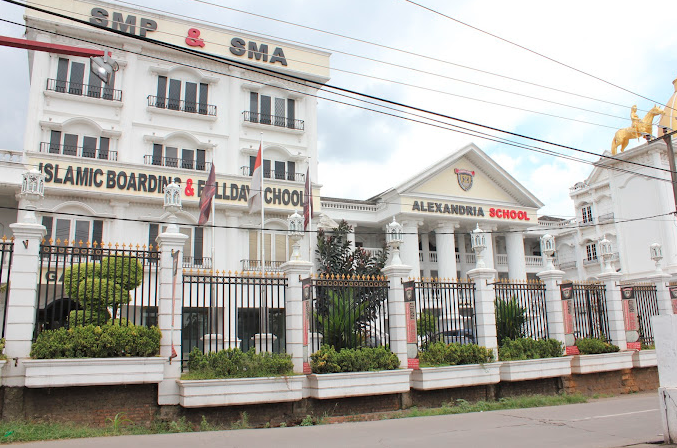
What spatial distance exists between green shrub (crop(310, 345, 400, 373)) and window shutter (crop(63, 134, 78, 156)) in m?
16.9

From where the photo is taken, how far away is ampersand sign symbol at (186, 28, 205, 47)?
25923 millimetres

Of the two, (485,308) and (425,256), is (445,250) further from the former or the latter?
(485,308)

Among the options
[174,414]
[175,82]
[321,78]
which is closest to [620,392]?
[174,414]

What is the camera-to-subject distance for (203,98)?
88.2 ft

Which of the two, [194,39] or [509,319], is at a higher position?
[194,39]

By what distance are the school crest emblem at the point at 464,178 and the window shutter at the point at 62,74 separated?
2077cm

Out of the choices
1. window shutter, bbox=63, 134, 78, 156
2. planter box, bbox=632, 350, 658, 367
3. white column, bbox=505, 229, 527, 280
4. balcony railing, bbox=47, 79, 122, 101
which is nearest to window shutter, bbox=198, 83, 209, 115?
balcony railing, bbox=47, 79, 122, 101

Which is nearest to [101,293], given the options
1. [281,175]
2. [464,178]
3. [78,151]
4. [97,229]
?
[97,229]

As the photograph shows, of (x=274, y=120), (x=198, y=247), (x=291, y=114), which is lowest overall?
(x=198, y=247)

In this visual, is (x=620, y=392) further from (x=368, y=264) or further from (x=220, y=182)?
(x=220, y=182)

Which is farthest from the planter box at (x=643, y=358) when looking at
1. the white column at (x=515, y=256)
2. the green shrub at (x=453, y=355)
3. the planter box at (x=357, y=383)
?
the white column at (x=515, y=256)

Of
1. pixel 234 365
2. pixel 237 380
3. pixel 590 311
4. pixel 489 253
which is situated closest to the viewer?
pixel 237 380

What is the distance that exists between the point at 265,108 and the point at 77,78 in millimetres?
8673

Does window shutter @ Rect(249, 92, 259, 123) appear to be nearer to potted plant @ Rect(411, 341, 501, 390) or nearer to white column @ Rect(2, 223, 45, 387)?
potted plant @ Rect(411, 341, 501, 390)
